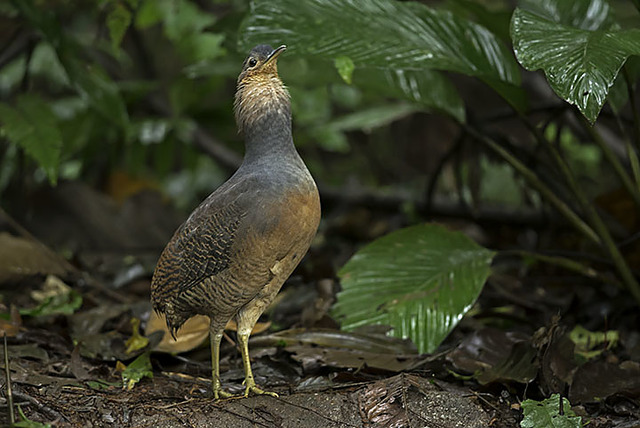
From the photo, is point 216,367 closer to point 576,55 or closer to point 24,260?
point 576,55

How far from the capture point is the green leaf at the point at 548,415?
249 cm

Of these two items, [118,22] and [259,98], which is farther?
[118,22]

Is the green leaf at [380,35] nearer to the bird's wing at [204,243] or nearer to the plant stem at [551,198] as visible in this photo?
the plant stem at [551,198]

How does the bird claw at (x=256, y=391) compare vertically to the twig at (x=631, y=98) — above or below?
below

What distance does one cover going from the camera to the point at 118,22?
400 centimetres

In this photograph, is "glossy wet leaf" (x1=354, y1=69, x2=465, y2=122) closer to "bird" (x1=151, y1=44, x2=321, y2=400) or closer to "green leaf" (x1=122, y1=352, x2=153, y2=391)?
"bird" (x1=151, y1=44, x2=321, y2=400)

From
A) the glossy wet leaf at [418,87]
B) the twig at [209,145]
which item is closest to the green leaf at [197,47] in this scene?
the twig at [209,145]

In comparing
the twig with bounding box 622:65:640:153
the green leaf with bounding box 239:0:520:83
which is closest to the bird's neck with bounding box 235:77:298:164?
the green leaf with bounding box 239:0:520:83

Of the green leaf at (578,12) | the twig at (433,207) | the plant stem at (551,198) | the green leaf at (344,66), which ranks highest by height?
the green leaf at (578,12)

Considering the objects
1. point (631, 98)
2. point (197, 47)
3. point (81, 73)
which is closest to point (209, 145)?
point (197, 47)

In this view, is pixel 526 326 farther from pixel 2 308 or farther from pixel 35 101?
pixel 35 101

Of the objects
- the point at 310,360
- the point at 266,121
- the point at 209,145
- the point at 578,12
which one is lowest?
the point at 209,145

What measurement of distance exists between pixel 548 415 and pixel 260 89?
1.61 meters

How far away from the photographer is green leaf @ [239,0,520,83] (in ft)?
10.3
